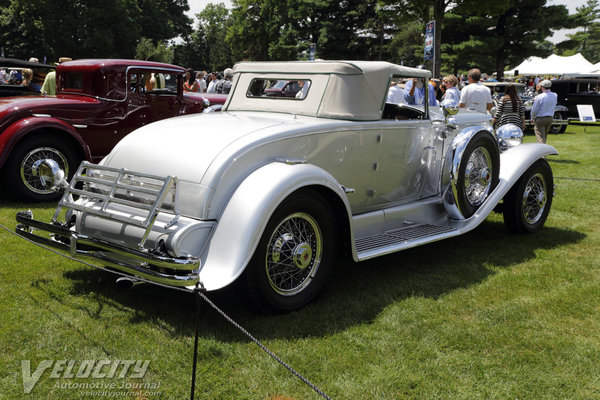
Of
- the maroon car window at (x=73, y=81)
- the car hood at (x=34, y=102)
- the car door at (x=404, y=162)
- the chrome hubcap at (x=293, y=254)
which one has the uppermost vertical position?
the maroon car window at (x=73, y=81)

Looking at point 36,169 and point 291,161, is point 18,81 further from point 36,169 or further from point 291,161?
point 291,161

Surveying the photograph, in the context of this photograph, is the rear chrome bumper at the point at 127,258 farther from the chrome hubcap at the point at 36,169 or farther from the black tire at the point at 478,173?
the chrome hubcap at the point at 36,169

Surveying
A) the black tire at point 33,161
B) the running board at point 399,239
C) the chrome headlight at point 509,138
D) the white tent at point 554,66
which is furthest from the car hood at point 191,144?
the white tent at point 554,66

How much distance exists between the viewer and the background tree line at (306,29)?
33344 mm

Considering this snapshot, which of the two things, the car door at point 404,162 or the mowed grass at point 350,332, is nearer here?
the mowed grass at point 350,332

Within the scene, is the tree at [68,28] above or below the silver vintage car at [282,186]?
above

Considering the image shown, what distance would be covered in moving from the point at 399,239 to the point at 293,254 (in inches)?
50.4

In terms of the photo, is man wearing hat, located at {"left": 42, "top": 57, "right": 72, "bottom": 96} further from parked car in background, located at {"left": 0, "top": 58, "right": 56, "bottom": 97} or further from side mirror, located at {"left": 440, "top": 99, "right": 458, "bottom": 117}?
side mirror, located at {"left": 440, "top": 99, "right": 458, "bottom": 117}

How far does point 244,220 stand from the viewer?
3.50 metres

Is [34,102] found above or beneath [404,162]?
above

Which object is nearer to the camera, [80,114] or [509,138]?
[509,138]

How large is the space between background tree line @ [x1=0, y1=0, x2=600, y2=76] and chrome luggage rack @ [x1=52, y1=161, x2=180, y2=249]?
65.1 ft

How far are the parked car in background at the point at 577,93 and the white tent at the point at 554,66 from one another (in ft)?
47.2

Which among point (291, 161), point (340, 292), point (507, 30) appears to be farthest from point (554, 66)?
point (291, 161)
